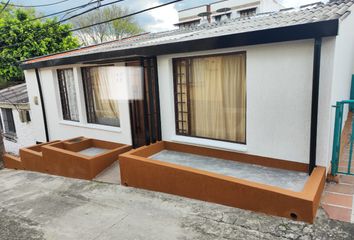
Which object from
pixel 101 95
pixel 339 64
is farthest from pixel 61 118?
pixel 339 64

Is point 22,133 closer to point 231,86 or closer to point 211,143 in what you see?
point 211,143

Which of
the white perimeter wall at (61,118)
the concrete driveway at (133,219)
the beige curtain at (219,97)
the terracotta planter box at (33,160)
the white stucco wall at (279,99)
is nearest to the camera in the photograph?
the concrete driveway at (133,219)

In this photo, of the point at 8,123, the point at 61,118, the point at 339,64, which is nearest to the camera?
the point at 339,64

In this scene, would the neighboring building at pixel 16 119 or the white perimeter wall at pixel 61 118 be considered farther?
the neighboring building at pixel 16 119

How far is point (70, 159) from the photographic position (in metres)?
6.57

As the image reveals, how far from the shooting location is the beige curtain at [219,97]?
5137 mm

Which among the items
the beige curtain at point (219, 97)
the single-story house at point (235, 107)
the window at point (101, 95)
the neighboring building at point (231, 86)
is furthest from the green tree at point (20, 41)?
the beige curtain at point (219, 97)

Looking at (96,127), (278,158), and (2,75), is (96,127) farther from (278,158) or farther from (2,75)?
(2,75)

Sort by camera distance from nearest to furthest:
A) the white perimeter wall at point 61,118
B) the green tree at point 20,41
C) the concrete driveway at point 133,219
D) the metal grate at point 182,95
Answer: the concrete driveway at point 133,219, the metal grate at point 182,95, the white perimeter wall at point 61,118, the green tree at point 20,41

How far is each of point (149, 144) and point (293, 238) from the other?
390 cm

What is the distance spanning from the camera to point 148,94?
6.38 m

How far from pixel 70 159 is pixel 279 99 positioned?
5.19 meters

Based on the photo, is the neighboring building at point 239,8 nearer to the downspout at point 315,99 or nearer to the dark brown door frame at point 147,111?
the dark brown door frame at point 147,111

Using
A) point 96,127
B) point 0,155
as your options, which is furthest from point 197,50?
point 0,155
